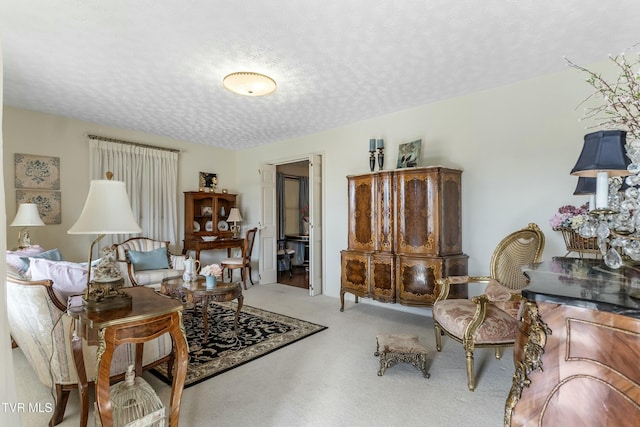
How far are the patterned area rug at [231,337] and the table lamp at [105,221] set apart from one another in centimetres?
100

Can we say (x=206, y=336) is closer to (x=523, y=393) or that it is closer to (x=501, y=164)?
(x=523, y=393)

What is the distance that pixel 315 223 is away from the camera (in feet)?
16.8

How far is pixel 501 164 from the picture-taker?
3330 mm

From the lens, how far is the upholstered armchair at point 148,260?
410 cm

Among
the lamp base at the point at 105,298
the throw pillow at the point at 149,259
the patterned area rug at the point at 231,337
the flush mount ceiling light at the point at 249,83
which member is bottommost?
the patterned area rug at the point at 231,337

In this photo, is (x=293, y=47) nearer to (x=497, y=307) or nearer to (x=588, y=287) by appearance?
(x=588, y=287)

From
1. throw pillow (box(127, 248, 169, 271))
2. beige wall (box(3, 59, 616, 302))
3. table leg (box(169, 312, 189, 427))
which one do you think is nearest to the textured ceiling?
beige wall (box(3, 59, 616, 302))

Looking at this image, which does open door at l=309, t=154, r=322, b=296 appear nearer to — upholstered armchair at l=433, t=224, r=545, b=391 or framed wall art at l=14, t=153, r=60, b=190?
upholstered armchair at l=433, t=224, r=545, b=391

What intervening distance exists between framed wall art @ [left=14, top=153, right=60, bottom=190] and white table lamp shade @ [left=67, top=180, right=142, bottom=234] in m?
3.50

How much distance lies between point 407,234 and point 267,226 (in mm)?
3015

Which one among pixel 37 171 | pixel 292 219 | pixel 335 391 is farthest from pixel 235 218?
pixel 335 391

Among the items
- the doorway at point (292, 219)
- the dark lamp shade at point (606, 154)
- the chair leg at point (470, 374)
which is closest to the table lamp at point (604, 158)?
the dark lamp shade at point (606, 154)

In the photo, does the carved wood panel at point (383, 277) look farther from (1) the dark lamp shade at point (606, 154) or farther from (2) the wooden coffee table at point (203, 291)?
(1) the dark lamp shade at point (606, 154)

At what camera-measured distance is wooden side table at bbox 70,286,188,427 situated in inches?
57.7
